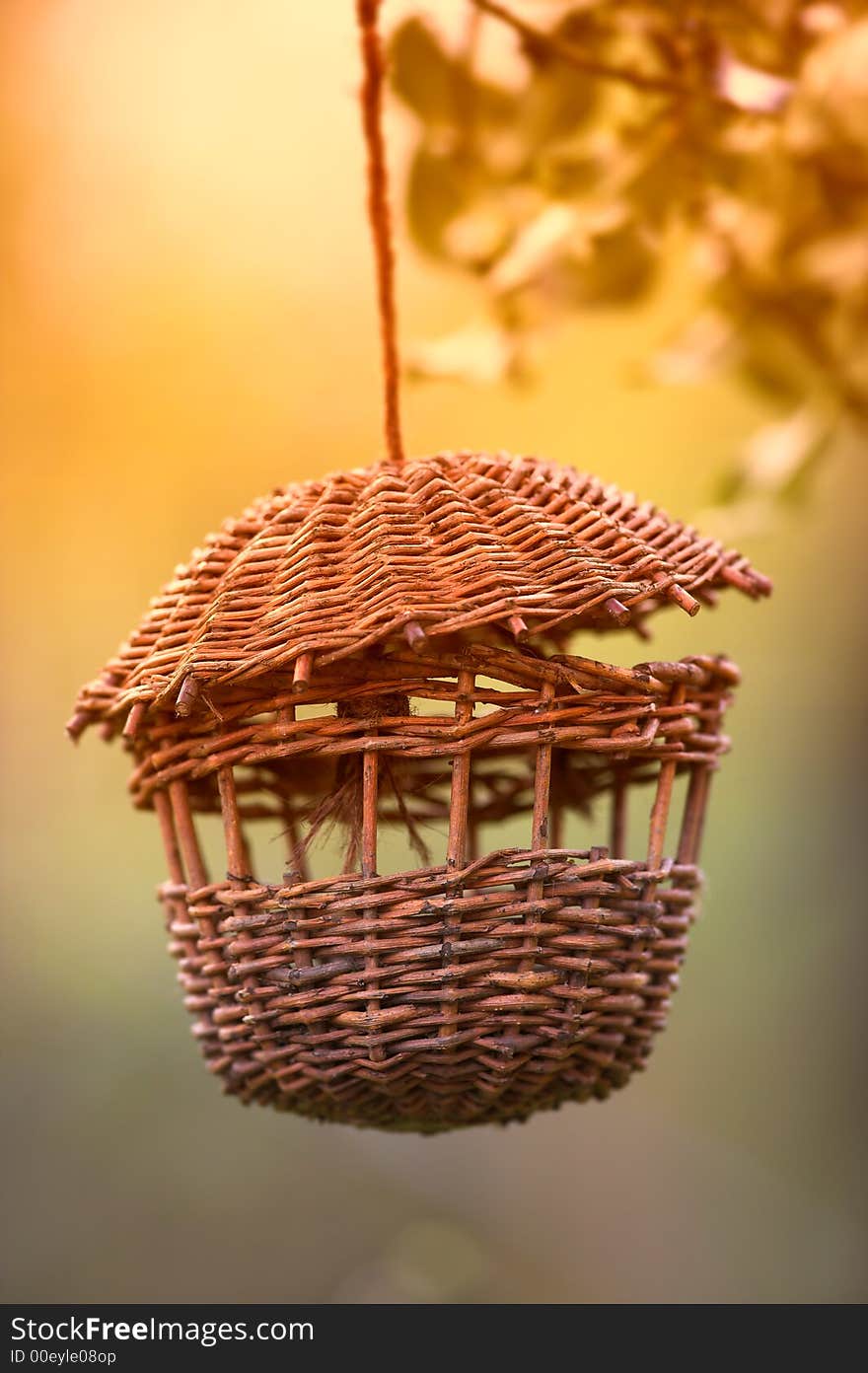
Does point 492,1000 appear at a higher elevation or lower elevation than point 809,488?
lower

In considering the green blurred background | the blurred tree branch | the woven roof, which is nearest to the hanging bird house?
the woven roof

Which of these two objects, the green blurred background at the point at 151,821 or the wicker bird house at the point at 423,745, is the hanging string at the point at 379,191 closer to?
the wicker bird house at the point at 423,745

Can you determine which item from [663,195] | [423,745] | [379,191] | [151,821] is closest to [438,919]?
[423,745]

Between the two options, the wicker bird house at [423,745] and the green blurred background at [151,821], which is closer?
the wicker bird house at [423,745]

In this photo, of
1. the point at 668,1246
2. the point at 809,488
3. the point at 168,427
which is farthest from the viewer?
the point at 168,427

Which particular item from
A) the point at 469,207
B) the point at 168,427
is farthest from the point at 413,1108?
the point at 168,427

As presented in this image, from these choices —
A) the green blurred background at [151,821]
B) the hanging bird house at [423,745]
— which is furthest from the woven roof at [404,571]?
the green blurred background at [151,821]

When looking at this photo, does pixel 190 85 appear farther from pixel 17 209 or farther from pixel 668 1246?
pixel 668 1246
